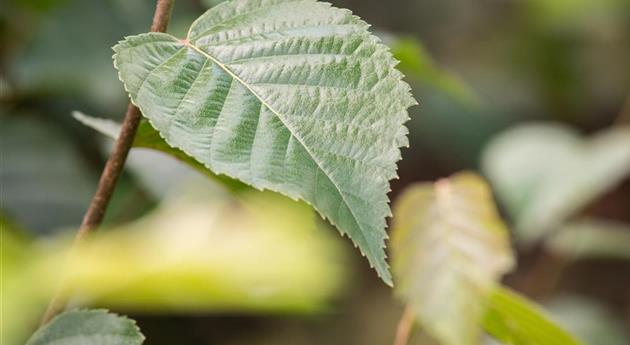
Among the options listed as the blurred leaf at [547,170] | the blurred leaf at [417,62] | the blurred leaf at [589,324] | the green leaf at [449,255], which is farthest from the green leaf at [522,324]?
the blurred leaf at [589,324]

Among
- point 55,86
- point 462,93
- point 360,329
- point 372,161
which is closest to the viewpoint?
point 372,161

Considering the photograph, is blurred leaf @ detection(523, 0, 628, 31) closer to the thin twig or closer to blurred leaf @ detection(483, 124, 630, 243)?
blurred leaf @ detection(483, 124, 630, 243)

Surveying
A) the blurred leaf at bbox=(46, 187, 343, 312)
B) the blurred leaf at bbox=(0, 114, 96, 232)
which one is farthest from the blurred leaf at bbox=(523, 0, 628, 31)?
the blurred leaf at bbox=(46, 187, 343, 312)

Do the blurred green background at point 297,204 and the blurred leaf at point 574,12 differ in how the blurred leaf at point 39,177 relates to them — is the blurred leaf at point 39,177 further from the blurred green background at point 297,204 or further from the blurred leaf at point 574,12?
the blurred leaf at point 574,12

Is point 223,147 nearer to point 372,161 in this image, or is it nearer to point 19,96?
point 372,161

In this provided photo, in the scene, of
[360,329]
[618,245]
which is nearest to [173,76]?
[618,245]

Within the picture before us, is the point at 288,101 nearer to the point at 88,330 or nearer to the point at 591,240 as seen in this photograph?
the point at 88,330
